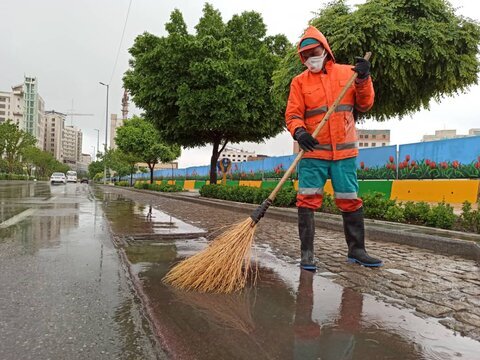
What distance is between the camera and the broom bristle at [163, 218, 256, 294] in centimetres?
319

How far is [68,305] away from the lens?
2.77 meters

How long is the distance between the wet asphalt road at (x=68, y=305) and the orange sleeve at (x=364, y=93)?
2718mm

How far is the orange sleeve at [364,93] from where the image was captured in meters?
3.71

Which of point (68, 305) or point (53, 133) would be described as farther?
point (53, 133)

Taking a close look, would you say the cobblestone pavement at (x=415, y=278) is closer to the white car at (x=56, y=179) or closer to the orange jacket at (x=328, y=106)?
the orange jacket at (x=328, y=106)

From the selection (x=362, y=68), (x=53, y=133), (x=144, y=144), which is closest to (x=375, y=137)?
(x=144, y=144)

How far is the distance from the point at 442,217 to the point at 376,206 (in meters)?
1.43

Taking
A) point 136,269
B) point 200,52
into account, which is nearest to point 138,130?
point 200,52

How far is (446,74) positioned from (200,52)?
348 inches

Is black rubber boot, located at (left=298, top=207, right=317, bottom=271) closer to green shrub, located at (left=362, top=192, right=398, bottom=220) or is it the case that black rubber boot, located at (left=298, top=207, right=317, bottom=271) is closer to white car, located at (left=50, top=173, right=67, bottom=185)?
green shrub, located at (left=362, top=192, right=398, bottom=220)

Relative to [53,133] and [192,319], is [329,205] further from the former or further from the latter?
[53,133]

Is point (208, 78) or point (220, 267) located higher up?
point (208, 78)

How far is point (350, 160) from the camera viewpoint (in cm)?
389

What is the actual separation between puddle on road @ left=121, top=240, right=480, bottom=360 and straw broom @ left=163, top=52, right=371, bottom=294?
0.44 feet
